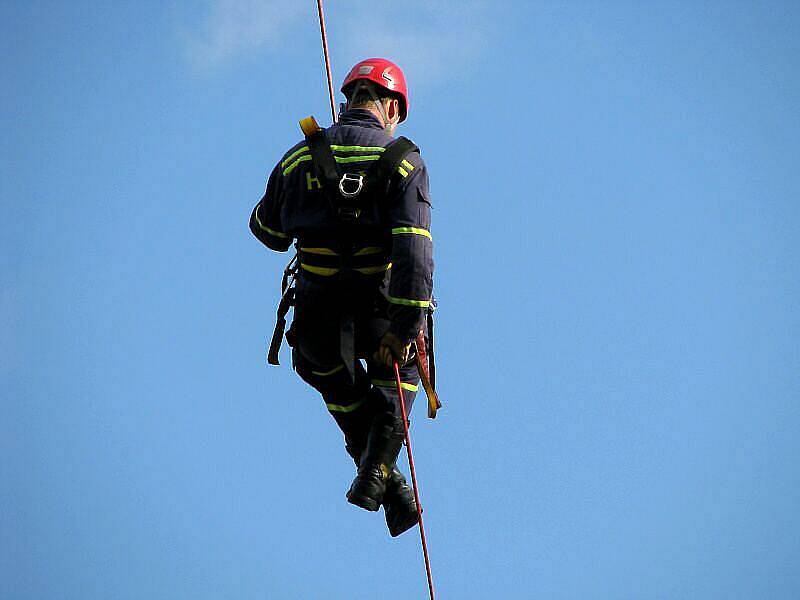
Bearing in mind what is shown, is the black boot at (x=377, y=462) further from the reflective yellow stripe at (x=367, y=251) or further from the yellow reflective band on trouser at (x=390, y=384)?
the reflective yellow stripe at (x=367, y=251)

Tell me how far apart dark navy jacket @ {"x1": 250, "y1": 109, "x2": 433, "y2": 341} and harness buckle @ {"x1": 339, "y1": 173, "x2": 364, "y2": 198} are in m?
0.09

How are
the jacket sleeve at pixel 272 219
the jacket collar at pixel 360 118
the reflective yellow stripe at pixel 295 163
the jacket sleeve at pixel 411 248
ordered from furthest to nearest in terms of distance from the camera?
the jacket sleeve at pixel 272 219
the jacket collar at pixel 360 118
the reflective yellow stripe at pixel 295 163
the jacket sleeve at pixel 411 248

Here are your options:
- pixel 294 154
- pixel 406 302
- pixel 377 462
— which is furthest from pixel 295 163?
pixel 377 462

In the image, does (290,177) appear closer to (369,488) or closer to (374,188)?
(374,188)

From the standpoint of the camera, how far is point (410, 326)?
7.03m

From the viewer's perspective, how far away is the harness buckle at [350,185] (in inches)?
271

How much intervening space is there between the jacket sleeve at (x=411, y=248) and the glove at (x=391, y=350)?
234 mm

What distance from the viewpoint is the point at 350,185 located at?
272 inches

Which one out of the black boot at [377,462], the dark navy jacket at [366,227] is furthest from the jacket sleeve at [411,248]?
the black boot at [377,462]

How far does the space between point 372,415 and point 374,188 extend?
1.59m

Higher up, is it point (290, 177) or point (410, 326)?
point (290, 177)

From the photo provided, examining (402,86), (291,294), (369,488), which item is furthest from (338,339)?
(402,86)

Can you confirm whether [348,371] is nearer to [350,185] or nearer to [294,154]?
[350,185]

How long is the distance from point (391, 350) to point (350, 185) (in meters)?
1.08
